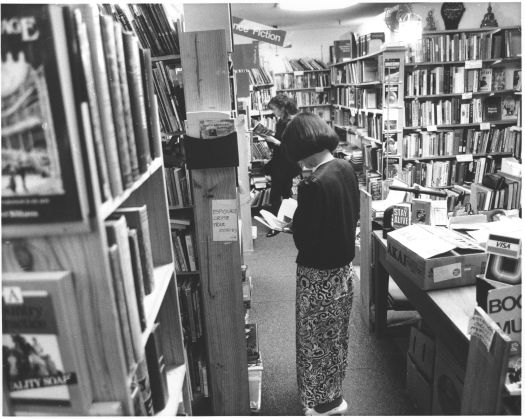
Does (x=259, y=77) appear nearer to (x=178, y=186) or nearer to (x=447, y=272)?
(x=178, y=186)

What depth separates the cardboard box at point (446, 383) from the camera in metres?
1.73

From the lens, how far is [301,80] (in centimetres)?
754

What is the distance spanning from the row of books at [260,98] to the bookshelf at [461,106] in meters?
2.85

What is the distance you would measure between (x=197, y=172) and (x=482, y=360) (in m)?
1.17

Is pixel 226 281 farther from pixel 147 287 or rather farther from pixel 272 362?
pixel 272 362

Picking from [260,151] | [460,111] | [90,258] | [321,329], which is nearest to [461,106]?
[460,111]

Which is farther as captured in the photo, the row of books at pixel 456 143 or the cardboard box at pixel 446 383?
the row of books at pixel 456 143

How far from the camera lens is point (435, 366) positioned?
1923mm

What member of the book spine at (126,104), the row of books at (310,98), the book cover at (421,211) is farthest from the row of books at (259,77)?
the book spine at (126,104)

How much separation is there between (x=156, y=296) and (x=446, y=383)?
1413 mm

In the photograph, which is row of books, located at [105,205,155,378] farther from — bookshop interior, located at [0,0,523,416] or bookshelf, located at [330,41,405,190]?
bookshelf, located at [330,41,405,190]

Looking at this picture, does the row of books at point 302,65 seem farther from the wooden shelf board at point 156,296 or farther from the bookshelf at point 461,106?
the wooden shelf board at point 156,296

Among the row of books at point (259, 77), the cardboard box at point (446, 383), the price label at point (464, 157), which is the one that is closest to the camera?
the cardboard box at point (446, 383)

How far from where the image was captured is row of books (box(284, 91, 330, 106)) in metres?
7.64
